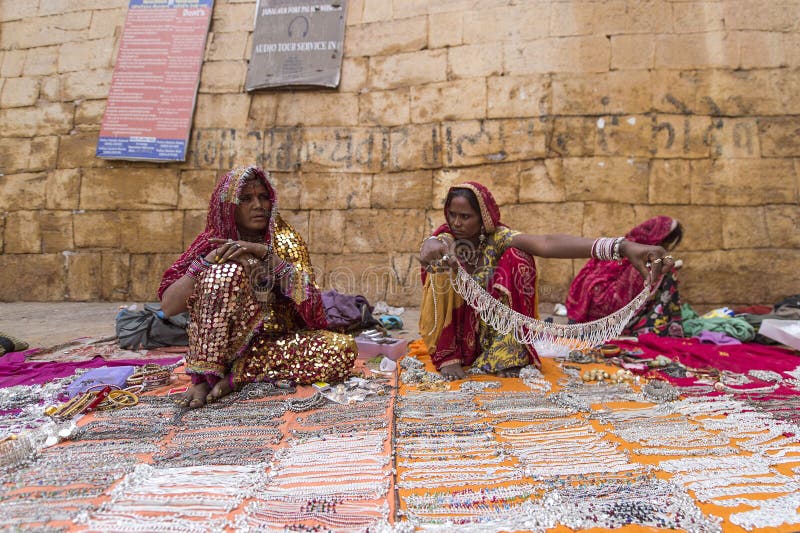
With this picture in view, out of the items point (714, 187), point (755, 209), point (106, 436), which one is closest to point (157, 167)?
point (106, 436)

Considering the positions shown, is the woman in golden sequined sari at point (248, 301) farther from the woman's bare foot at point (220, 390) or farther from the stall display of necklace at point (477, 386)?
the stall display of necklace at point (477, 386)

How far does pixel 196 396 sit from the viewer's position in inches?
110

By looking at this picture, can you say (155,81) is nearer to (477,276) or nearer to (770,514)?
(477,276)

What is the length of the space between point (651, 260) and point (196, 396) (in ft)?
8.88

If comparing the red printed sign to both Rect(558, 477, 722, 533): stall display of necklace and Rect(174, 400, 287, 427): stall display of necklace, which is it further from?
Rect(558, 477, 722, 533): stall display of necklace

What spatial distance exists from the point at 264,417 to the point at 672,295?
3.99 m

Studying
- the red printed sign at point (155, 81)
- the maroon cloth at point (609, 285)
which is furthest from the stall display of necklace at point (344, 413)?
the red printed sign at point (155, 81)

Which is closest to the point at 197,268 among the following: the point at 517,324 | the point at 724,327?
the point at 517,324

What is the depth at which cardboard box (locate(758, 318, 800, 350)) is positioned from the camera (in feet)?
13.0

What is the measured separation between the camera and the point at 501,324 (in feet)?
10.6

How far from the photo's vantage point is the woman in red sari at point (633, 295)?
4.60m

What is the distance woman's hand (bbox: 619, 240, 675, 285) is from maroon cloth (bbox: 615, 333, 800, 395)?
943 millimetres

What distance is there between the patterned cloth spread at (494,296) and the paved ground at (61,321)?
56.8 inches

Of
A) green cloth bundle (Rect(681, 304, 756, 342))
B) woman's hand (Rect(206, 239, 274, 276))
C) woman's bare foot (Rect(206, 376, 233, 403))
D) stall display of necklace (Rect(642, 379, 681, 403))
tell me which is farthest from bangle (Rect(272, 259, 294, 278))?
green cloth bundle (Rect(681, 304, 756, 342))
